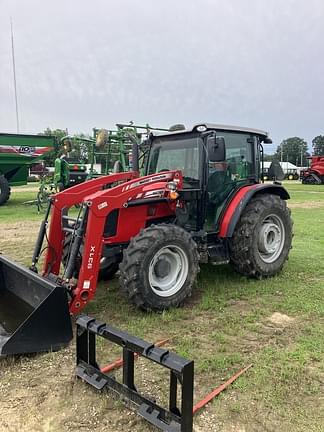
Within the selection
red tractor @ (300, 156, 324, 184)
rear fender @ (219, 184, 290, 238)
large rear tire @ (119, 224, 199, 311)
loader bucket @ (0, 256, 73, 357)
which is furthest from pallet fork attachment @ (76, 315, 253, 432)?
red tractor @ (300, 156, 324, 184)

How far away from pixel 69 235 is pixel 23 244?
3.92 metres

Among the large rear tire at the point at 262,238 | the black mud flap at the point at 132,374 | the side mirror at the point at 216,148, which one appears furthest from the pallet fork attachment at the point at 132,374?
the side mirror at the point at 216,148

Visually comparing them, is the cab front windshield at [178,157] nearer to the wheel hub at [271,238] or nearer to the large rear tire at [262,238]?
the large rear tire at [262,238]

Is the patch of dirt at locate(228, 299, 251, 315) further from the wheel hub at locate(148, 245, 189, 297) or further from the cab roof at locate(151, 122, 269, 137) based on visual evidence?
the cab roof at locate(151, 122, 269, 137)

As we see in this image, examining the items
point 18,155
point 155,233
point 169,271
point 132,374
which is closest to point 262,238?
point 169,271

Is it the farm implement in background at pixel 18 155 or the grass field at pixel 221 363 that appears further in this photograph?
the farm implement in background at pixel 18 155

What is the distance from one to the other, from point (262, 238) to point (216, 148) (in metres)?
1.46

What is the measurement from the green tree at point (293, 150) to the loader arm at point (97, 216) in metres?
94.9

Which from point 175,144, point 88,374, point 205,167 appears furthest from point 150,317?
point 175,144

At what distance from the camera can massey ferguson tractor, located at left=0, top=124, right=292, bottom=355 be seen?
387 centimetres

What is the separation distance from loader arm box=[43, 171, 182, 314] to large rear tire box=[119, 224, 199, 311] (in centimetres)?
33

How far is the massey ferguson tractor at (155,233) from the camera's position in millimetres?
3871

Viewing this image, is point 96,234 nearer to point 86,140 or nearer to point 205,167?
point 205,167

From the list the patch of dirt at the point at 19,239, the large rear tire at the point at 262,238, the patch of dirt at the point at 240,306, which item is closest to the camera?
the patch of dirt at the point at 240,306
